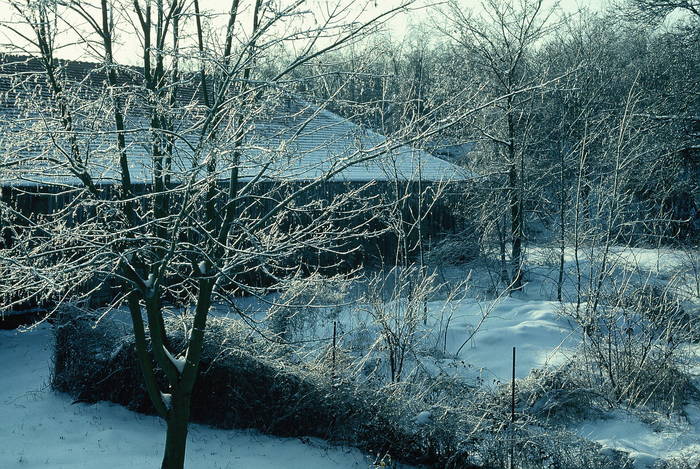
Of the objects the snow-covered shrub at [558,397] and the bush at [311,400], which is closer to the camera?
the bush at [311,400]

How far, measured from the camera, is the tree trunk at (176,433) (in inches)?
183

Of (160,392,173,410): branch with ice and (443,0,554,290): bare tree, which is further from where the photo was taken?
(443,0,554,290): bare tree

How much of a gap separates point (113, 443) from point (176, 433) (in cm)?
218

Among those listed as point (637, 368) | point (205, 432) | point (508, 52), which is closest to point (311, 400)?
point (205, 432)

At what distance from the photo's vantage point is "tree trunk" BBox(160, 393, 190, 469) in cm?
465

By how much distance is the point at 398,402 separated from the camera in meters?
6.20

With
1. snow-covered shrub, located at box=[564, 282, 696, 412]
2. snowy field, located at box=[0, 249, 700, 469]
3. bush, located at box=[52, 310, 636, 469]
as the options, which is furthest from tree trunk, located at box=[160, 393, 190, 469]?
snow-covered shrub, located at box=[564, 282, 696, 412]

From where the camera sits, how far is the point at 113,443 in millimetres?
6379

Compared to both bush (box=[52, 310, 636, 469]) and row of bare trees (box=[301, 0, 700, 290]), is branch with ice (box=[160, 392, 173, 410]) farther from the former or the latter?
row of bare trees (box=[301, 0, 700, 290])

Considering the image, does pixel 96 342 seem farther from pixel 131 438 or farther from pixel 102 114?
pixel 102 114

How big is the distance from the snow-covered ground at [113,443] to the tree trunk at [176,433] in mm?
1392

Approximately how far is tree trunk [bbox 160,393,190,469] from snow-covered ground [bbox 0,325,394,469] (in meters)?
1.39

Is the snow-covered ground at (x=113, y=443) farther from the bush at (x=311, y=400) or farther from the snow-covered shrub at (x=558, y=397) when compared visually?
the snow-covered shrub at (x=558, y=397)

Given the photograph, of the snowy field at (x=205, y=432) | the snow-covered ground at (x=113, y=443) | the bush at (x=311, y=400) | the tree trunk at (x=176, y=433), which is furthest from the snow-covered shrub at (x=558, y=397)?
the tree trunk at (x=176, y=433)
